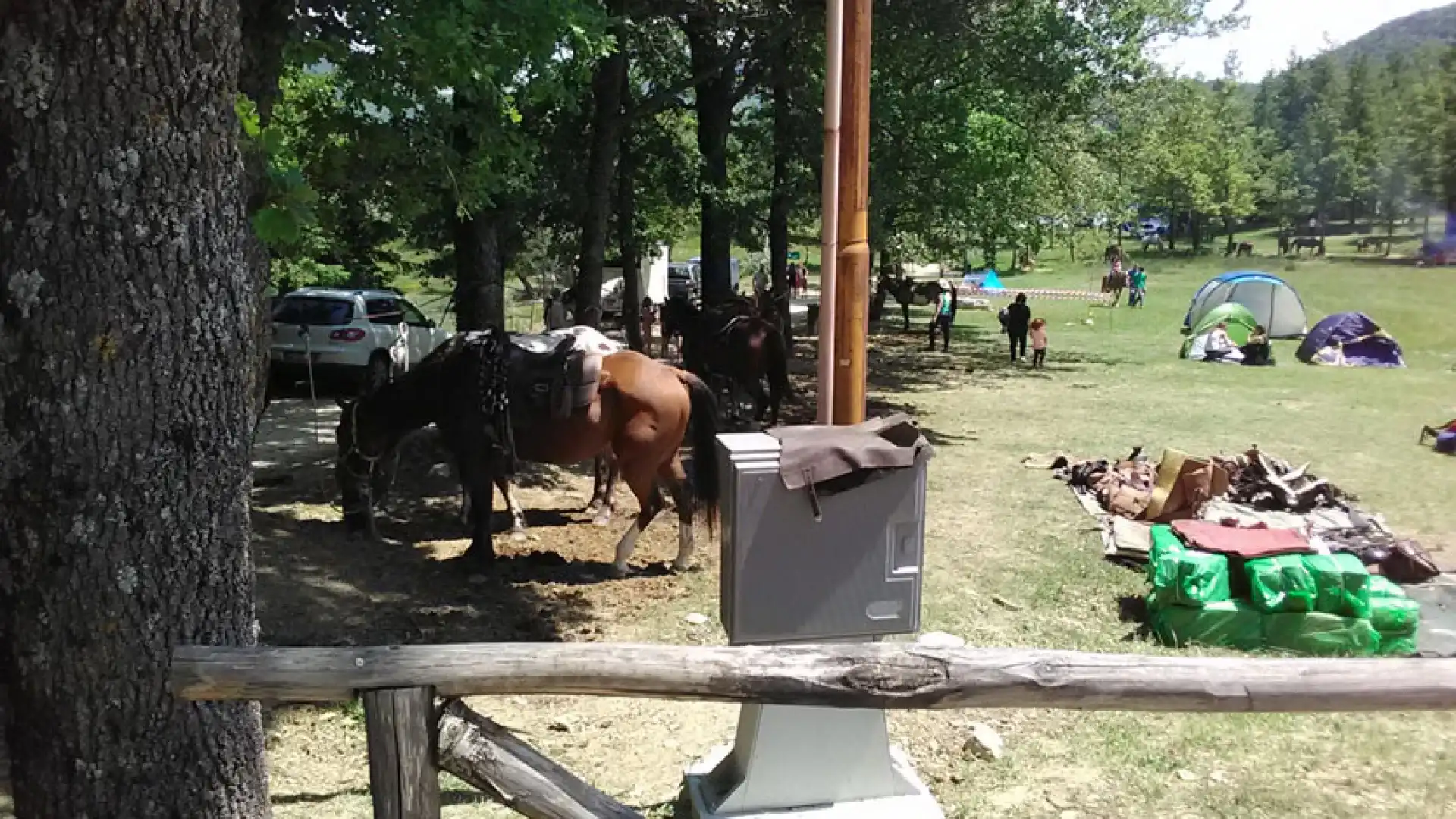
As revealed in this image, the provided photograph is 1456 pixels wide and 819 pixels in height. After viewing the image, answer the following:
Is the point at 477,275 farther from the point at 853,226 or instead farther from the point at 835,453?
the point at 835,453

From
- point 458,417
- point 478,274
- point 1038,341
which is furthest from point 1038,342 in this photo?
point 458,417

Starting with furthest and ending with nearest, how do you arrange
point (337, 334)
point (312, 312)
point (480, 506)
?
point (312, 312), point (337, 334), point (480, 506)

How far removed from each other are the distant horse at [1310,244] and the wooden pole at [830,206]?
235 ft

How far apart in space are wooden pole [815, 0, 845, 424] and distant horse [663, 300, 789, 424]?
9.42 meters

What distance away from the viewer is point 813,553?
163 inches

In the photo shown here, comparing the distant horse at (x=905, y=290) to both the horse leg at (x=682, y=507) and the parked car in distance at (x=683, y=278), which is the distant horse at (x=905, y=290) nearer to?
the parked car in distance at (x=683, y=278)

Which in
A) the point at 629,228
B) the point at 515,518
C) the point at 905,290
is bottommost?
the point at 515,518

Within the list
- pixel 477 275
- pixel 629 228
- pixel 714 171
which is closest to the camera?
pixel 477 275

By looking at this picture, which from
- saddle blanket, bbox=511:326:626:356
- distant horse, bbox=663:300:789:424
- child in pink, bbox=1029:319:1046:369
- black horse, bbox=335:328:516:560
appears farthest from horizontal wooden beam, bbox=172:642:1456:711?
child in pink, bbox=1029:319:1046:369

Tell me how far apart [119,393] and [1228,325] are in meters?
25.6

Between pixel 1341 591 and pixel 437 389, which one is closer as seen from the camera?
pixel 1341 591

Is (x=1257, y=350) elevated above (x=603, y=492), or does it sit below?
below

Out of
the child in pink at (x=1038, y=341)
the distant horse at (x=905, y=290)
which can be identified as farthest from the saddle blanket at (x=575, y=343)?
the distant horse at (x=905, y=290)

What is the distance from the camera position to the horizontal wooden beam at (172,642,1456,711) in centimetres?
269
